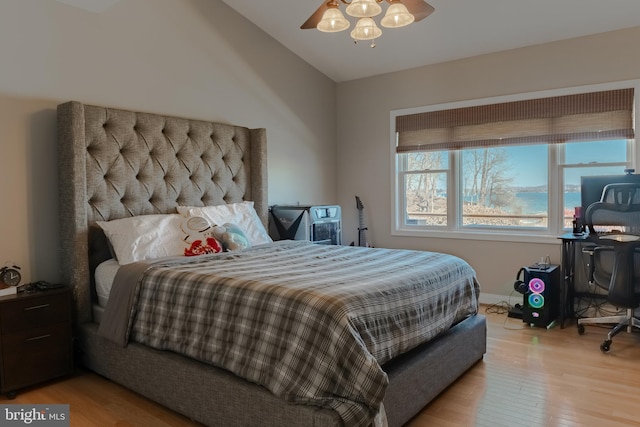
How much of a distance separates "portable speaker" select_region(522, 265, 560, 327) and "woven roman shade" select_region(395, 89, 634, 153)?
1255mm

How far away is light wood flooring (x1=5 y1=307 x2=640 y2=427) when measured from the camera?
2324mm

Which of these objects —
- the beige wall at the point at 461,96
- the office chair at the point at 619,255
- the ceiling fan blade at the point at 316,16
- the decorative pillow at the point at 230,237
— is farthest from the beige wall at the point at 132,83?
the office chair at the point at 619,255

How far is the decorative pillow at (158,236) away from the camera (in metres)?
3.05

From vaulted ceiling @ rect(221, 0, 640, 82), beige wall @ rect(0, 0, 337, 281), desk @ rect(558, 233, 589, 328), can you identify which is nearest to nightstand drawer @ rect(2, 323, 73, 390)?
beige wall @ rect(0, 0, 337, 281)

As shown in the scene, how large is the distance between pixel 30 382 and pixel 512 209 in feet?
13.9

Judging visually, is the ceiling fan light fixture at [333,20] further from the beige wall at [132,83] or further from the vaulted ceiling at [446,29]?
the beige wall at [132,83]

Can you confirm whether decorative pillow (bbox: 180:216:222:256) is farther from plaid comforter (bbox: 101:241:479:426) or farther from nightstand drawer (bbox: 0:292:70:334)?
nightstand drawer (bbox: 0:292:70:334)

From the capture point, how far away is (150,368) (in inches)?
97.3

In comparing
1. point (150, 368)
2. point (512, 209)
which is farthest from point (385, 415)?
point (512, 209)

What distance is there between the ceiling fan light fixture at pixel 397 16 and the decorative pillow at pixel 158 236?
1.91 m

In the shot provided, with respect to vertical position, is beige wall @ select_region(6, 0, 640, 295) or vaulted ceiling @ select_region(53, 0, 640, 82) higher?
vaulted ceiling @ select_region(53, 0, 640, 82)

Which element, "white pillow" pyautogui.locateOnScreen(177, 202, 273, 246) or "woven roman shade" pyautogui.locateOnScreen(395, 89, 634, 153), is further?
"woven roman shade" pyautogui.locateOnScreen(395, 89, 634, 153)

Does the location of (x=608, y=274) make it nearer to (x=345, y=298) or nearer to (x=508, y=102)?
(x=508, y=102)

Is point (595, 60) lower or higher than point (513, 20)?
lower
